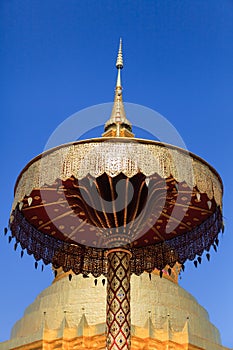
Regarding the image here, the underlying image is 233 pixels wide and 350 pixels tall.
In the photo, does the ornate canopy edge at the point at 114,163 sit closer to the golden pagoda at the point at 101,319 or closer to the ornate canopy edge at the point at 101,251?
the ornate canopy edge at the point at 101,251

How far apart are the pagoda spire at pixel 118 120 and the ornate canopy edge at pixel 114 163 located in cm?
154

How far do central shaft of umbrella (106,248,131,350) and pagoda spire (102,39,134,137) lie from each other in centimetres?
222

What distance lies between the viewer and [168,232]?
1221 centimetres

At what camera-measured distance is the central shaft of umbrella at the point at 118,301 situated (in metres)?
10.5

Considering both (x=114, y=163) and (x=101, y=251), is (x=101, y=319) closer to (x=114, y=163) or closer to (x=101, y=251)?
(x=101, y=251)

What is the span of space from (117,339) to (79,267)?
2.49 metres

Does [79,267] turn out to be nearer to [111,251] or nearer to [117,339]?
[111,251]

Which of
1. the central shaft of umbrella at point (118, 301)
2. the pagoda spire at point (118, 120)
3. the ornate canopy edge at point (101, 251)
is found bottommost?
the central shaft of umbrella at point (118, 301)

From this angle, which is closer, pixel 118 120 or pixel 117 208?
pixel 117 208

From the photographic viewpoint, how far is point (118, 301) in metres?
10.8

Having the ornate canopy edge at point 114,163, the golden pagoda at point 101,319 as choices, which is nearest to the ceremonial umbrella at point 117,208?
the ornate canopy edge at point 114,163

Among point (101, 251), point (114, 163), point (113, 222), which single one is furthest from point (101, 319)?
point (114, 163)

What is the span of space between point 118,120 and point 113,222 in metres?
2.01

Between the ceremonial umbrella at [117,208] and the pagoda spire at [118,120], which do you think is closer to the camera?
the ceremonial umbrella at [117,208]
